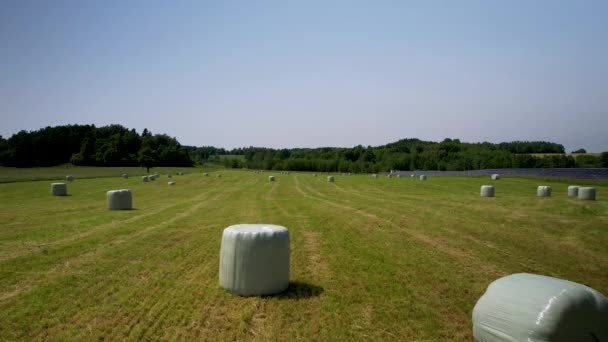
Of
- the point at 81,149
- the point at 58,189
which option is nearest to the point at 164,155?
the point at 81,149

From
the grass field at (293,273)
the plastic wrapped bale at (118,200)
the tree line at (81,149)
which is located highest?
the tree line at (81,149)

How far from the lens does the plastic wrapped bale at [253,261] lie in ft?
27.0

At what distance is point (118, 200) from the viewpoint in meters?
23.5

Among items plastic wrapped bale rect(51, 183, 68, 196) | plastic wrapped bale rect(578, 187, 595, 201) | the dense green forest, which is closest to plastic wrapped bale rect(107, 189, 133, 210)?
plastic wrapped bale rect(51, 183, 68, 196)

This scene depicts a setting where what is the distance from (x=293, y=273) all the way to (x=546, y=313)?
19.6 feet

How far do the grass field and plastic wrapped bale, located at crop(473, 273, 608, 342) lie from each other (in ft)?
4.50

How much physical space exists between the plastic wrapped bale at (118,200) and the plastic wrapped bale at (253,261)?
17.1 m

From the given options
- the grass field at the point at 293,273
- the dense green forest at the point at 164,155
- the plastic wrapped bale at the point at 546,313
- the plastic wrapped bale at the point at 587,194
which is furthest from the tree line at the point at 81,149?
the plastic wrapped bale at the point at 546,313

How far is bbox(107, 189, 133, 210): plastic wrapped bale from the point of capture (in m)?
23.3

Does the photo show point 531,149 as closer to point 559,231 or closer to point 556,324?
point 559,231

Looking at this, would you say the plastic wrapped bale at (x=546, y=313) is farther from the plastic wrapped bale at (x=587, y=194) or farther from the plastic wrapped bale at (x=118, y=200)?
the plastic wrapped bale at (x=587, y=194)

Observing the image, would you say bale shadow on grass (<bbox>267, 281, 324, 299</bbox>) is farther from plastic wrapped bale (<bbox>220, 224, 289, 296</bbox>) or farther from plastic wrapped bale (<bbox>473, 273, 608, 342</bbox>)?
plastic wrapped bale (<bbox>473, 273, 608, 342</bbox>)

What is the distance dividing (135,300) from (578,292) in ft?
23.2

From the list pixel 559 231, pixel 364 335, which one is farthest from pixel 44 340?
pixel 559 231
